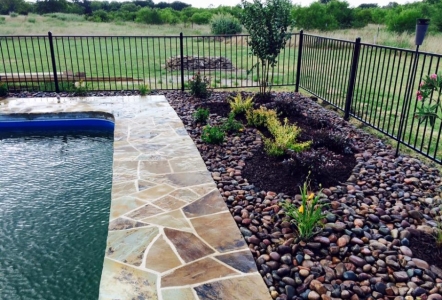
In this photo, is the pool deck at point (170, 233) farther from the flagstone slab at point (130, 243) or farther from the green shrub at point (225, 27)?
the green shrub at point (225, 27)

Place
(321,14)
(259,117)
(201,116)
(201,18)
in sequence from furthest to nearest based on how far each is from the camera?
(201,18) → (321,14) → (201,116) → (259,117)

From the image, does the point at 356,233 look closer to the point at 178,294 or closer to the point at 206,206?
the point at 206,206

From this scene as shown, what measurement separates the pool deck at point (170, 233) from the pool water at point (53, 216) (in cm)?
28

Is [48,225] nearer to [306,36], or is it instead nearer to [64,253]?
[64,253]

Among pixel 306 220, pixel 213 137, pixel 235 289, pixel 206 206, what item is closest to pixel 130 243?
pixel 206 206

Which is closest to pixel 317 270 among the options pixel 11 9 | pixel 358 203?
pixel 358 203

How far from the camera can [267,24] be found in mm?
6539

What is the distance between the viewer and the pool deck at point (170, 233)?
7.80ft

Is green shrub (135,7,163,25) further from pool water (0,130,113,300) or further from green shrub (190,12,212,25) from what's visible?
pool water (0,130,113,300)

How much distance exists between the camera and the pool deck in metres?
2.38

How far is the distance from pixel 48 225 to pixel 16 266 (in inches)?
23.5

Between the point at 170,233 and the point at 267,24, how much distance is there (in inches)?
188

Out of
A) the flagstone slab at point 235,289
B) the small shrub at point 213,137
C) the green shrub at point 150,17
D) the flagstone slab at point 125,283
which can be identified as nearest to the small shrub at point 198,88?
the small shrub at point 213,137

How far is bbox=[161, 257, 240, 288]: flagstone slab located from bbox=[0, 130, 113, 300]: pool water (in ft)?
2.08
